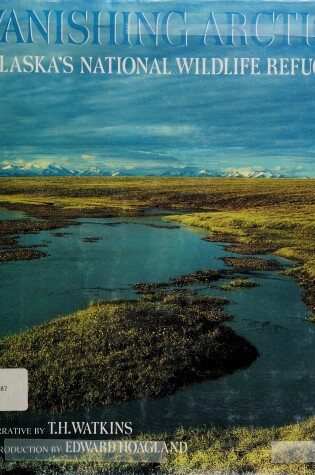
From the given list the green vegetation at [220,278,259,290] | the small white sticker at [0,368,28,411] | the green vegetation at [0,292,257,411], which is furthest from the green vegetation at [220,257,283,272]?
the small white sticker at [0,368,28,411]

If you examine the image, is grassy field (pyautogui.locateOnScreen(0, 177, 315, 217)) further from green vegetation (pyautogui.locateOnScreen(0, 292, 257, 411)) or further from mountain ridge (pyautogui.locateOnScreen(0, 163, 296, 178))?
green vegetation (pyautogui.locateOnScreen(0, 292, 257, 411))

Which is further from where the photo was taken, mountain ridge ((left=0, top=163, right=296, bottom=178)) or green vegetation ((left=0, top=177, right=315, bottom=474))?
mountain ridge ((left=0, top=163, right=296, bottom=178))

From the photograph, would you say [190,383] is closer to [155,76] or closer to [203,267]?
[203,267]

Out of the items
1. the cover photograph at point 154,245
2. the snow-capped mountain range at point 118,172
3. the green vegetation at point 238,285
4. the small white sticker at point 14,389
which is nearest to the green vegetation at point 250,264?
the cover photograph at point 154,245

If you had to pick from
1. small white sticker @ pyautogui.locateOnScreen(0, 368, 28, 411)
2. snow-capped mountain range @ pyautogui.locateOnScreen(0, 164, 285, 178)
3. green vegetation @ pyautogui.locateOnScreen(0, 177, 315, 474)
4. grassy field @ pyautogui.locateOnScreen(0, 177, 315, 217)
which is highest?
snow-capped mountain range @ pyautogui.locateOnScreen(0, 164, 285, 178)

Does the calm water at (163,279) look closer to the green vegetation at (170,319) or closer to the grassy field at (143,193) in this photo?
the green vegetation at (170,319)


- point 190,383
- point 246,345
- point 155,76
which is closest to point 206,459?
point 190,383
